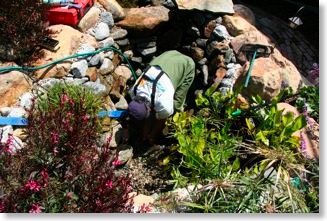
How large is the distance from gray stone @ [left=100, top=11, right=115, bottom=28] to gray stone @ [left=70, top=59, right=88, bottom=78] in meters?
0.94

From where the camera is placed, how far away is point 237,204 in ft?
14.1

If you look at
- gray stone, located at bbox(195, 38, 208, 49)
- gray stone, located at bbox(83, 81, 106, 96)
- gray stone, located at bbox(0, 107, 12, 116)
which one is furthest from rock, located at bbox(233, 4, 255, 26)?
gray stone, located at bbox(0, 107, 12, 116)

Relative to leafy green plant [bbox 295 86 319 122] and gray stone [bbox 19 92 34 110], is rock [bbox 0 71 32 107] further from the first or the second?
leafy green plant [bbox 295 86 319 122]

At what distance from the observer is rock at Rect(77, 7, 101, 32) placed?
6.45 meters

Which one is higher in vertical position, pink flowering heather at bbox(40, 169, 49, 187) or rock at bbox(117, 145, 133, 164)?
pink flowering heather at bbox(40, 169, 49, 187)

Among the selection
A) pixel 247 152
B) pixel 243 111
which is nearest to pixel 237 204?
pixel 247 152

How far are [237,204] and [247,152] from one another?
3.23ft

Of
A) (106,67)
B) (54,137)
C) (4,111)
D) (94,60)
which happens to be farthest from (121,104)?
(54,137)

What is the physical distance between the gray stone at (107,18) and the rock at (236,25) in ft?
5.09

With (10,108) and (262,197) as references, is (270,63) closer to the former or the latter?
(262,197)

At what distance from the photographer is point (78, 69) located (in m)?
5.97

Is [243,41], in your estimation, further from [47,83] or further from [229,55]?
[47,83]

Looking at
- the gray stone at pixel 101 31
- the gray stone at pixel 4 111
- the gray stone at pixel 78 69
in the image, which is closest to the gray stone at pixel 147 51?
the gray stone at pixel 101 31

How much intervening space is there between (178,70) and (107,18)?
132 cm
